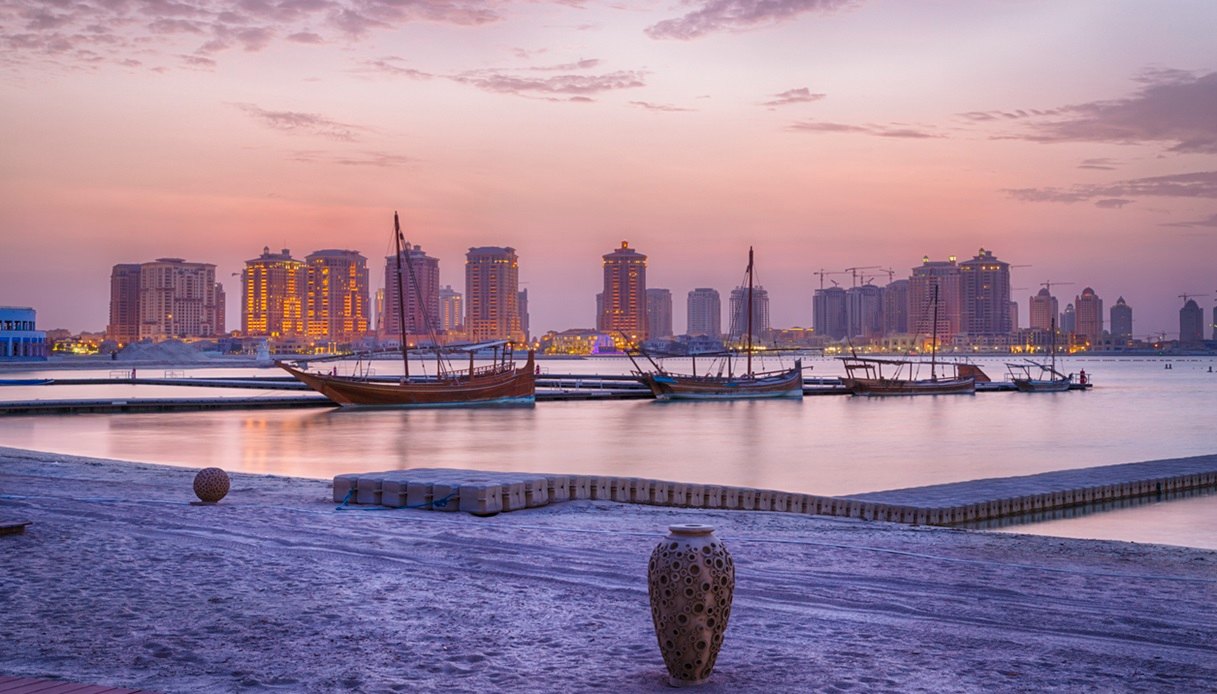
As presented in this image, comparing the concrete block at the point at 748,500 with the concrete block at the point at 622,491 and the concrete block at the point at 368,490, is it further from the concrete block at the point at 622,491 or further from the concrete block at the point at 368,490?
the concrete block at the point at 368,490

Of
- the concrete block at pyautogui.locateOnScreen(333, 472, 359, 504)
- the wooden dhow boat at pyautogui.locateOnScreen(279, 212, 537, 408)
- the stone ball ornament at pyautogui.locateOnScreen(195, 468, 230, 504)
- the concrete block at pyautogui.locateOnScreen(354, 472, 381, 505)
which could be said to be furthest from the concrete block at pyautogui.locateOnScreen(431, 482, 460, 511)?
the wooden dhow boat at pyautogui.locateOnScreen(279, 212, 537, 408)

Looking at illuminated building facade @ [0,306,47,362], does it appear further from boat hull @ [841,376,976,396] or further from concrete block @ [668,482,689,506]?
concrete block @ [668,482,689,506]

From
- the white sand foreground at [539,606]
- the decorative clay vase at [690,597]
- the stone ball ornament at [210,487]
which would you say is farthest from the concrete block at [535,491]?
the decorative clay vase at [690,597]

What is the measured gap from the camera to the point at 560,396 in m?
86.8

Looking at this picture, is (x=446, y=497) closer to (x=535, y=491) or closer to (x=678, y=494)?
(x=535, y=491)

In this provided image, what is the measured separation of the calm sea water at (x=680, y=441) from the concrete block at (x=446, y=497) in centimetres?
1293

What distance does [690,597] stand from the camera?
680 centimetres

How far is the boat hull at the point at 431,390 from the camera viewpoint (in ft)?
252

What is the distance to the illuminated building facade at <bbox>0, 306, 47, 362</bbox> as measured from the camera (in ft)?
495

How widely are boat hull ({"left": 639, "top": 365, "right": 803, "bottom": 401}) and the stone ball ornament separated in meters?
76.3

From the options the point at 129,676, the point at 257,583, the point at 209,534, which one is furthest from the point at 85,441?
the point at 129,676

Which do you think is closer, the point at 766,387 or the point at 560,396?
the point at 560,396

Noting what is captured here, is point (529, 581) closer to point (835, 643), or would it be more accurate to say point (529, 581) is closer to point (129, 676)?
point (835, 643)

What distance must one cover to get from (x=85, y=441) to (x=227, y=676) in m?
41.7
